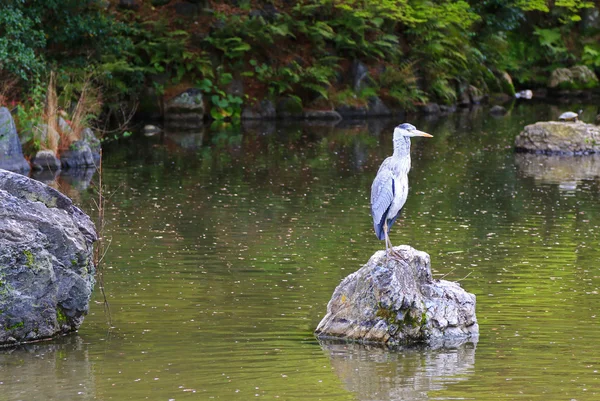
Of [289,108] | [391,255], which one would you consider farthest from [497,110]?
[391,255]

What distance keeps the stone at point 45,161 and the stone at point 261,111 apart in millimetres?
13770

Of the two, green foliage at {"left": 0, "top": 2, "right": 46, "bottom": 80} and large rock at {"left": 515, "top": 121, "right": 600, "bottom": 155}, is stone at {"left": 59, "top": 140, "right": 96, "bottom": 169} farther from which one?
large rock at {"left": 515, "top": 121, "right": 600, "bottom": 155}

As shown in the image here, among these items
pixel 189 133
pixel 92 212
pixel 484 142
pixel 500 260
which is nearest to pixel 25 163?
pixel 92 212

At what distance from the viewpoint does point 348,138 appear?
31.9m

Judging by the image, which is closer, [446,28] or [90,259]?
[90,259]

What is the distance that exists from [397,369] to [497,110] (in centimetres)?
3180

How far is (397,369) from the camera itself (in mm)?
9883

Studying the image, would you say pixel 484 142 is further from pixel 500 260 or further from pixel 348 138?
pixel 500 260

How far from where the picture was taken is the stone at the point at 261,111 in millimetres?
37156

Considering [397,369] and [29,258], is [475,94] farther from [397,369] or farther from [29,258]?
[29,258]

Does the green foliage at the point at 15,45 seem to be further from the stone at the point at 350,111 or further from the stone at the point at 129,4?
the stone at the point at 350,111

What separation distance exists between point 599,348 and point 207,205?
34.3 ft

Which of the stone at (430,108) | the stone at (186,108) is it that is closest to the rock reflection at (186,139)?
the stone at (186,108)

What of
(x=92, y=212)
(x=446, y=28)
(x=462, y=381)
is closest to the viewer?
(x=462, y=381)
